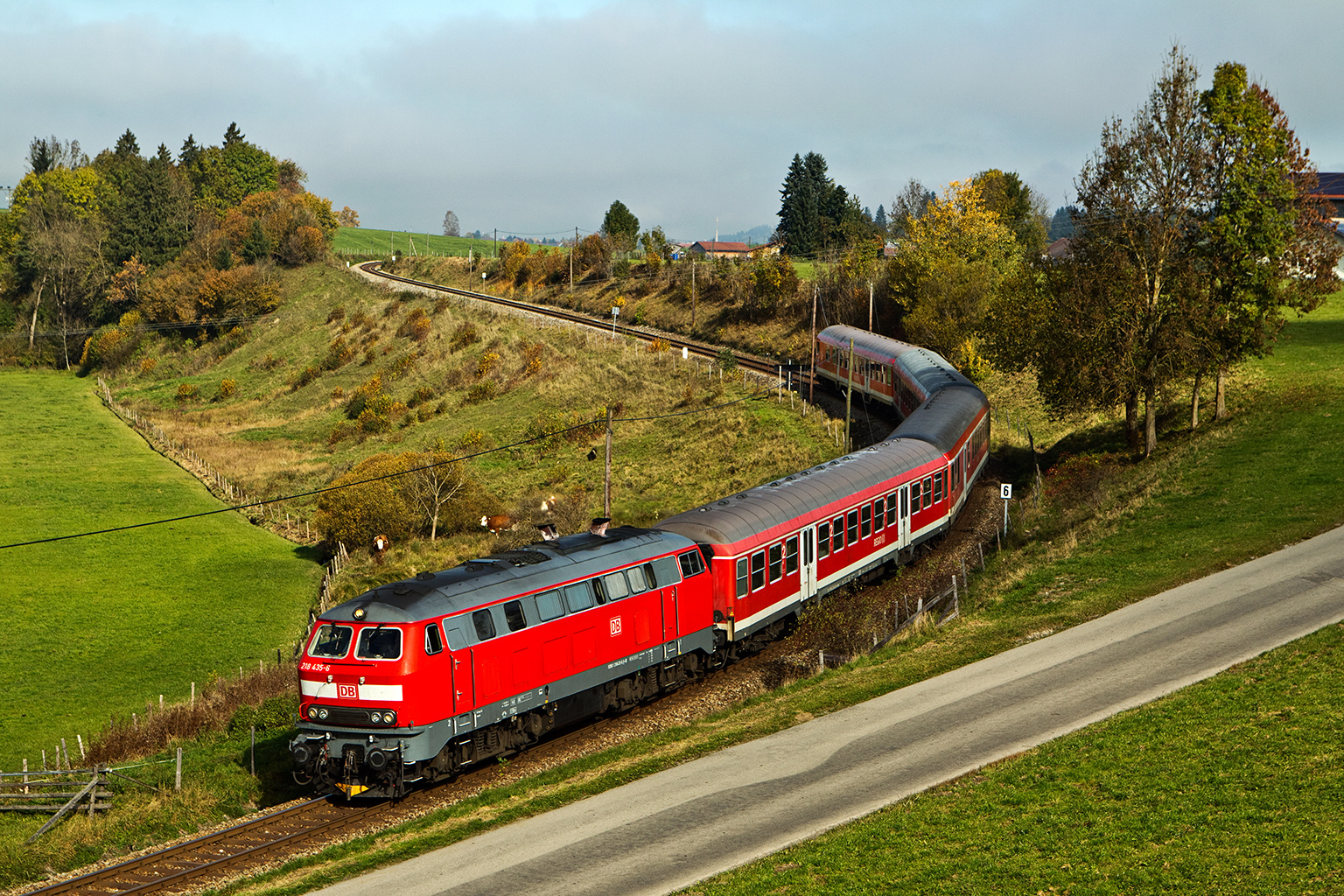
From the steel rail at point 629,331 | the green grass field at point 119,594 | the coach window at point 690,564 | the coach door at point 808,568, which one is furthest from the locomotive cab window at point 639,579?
the steel rail at point 629,331

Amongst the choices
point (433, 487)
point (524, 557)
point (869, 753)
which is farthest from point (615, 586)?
point (433, 487)

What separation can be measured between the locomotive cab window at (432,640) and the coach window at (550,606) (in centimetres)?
228

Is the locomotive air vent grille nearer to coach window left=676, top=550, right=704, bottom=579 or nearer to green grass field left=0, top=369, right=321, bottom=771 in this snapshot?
coach window left=676, top=550, right=704, bottom=579

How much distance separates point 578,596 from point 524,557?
1336mm

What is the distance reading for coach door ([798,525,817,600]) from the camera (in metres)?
27.4

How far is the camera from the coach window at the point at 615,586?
69.1 feet

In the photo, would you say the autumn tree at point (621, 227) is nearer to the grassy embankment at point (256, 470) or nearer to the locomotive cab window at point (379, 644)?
the grassy embankment at point (256, 470)

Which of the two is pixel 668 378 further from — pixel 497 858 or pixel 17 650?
pixel 497 858

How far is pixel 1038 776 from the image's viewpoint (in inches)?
623

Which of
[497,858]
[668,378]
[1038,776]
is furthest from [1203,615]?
[668,378]

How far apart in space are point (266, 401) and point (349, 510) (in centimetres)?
4503

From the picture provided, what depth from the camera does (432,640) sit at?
17.8m

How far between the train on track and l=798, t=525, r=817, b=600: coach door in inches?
2.0

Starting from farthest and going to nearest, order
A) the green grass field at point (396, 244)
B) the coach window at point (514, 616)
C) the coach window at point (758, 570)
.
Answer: the green grass field at point (396, 244)
the coach window at point (758, 570)
the coach window at point (514, 616)
